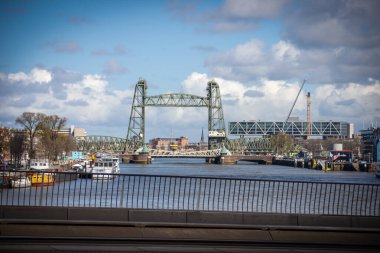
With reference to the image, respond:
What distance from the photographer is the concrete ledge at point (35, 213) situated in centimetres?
1730

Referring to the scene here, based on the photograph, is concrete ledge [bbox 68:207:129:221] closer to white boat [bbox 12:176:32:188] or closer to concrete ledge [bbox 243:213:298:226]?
white boat [bbox 12:176:32:188]

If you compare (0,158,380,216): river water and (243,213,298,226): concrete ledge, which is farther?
(0,158,380,216): river water

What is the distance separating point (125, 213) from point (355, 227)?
645 cm

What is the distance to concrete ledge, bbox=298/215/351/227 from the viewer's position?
1805 cm

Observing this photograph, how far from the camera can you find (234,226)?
17234 millimetres

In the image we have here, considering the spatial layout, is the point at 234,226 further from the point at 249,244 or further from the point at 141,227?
the point at 141,227

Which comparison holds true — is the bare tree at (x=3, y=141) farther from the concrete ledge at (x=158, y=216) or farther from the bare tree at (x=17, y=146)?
the concrete ledge at (x=158, y=216)

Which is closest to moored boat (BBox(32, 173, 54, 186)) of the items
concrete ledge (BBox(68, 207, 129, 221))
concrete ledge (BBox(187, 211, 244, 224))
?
concrete ledge (BBox(68, 207, 129, 221))

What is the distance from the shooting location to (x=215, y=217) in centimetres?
1767

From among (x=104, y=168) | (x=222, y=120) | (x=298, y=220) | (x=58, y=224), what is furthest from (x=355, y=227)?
(x=222, y=120)

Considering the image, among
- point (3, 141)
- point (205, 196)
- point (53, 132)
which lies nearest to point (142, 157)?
point (53, 132)

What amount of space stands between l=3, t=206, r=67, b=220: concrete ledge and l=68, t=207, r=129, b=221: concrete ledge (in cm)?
26

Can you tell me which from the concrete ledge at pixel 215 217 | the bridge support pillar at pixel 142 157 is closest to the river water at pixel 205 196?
the concrete ledge at pixel 215 217

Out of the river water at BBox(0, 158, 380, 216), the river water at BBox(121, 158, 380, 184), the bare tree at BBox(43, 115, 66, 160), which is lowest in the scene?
the river water at BBox(121, 158, 380, 184)
